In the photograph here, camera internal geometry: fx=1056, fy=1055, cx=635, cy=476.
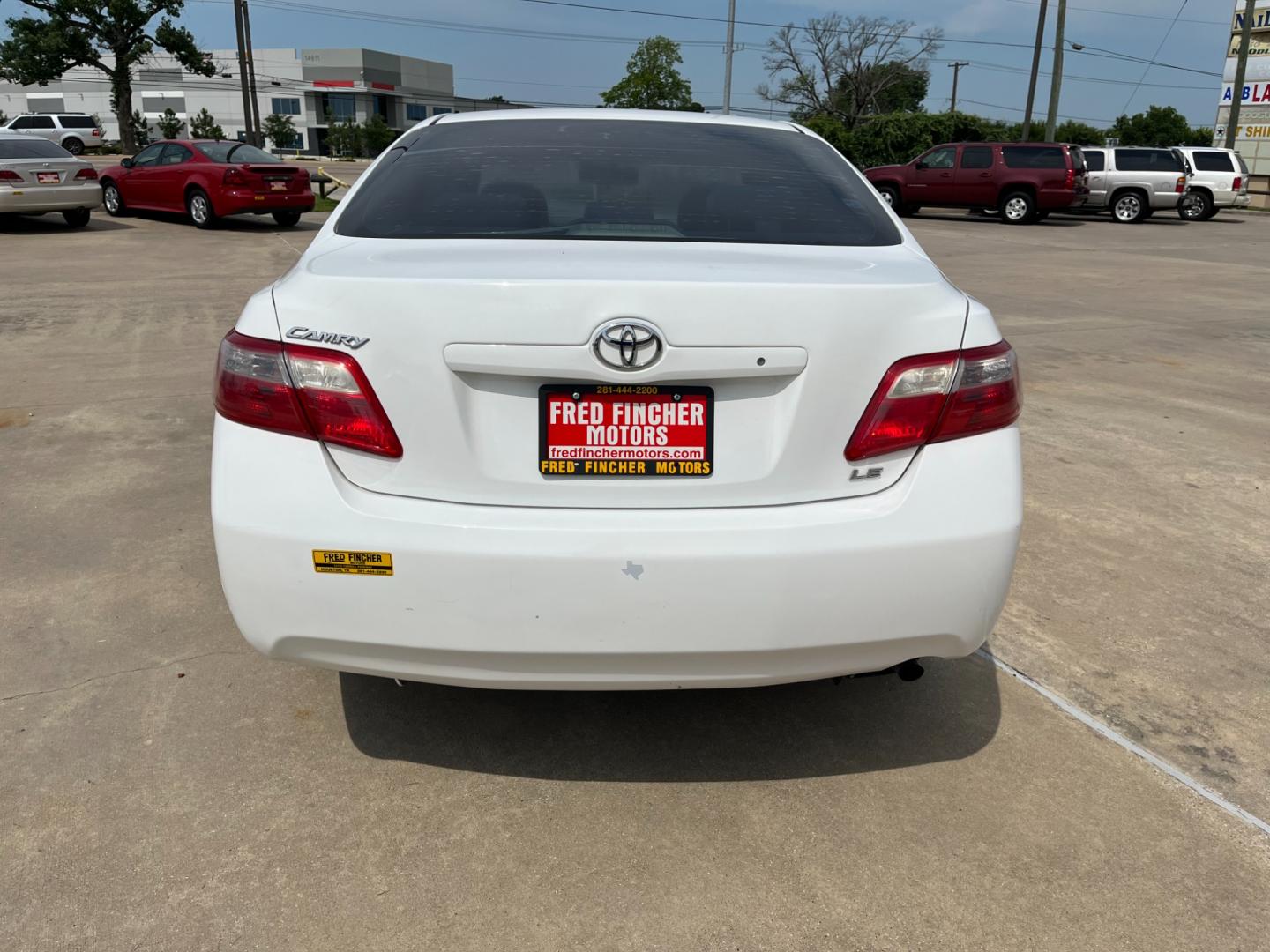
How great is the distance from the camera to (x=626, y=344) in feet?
6.92

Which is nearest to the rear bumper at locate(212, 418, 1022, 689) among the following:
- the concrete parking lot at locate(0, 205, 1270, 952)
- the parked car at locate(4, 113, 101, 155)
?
the concrete parking lot at locate(0, 205, 1270, 952)

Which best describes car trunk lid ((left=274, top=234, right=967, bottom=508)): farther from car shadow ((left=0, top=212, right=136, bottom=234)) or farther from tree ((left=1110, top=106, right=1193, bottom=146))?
tree ((left=1110, top=106, right=1193, bottom=146))

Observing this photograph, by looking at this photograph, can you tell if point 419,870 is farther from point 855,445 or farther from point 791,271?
point 791,271

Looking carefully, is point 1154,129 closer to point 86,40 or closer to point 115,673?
point 86,40

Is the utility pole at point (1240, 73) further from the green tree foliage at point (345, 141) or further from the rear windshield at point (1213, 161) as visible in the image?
the green tree foliage at point (345, 141)

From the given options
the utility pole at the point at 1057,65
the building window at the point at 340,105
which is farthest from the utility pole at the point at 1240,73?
the building window at the point at 340,105

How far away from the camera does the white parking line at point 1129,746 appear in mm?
2539

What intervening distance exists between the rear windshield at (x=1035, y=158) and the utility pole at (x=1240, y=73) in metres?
14.5

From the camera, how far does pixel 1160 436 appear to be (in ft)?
19.3

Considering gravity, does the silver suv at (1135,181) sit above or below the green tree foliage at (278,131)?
below

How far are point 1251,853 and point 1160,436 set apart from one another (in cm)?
395

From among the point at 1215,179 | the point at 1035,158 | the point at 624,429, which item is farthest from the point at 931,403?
the point at 1215,179

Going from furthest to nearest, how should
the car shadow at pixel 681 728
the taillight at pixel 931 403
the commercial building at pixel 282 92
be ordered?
1. the commercial building at pixel 282 92
2. the car shadow at pixel 681 728
3. the taillight at pixel 931 403

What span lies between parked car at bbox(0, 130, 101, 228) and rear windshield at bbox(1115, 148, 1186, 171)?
845 inches
